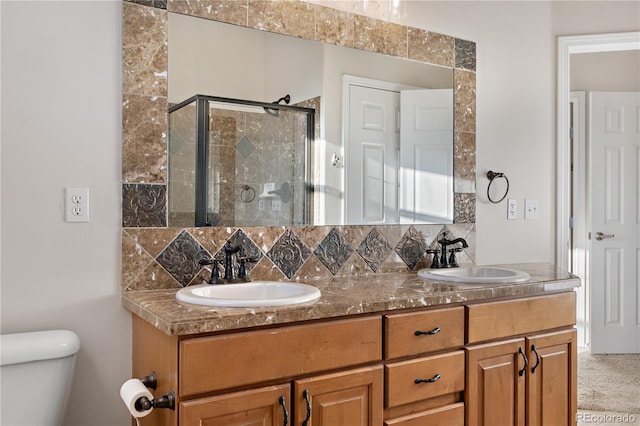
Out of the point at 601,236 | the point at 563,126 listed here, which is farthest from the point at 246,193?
the point at 601,236

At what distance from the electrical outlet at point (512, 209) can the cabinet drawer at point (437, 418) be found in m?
1.23

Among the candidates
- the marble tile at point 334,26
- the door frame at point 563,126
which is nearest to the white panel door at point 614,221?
the door frame at point 563,126

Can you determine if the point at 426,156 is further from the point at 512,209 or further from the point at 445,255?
the point at 512,209

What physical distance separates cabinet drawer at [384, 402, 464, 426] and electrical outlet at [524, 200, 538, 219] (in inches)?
51.8

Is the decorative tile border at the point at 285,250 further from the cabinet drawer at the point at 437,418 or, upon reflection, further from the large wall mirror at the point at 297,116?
the cabinet drawer at the point at 437,418

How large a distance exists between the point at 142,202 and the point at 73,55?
53 cm

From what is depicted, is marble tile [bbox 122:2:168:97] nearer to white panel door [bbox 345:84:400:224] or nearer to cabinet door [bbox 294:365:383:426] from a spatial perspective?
white panel door [bbox 345:84:400:224]

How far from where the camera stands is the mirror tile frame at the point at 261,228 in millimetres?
1794

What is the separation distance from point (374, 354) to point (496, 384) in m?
0.59

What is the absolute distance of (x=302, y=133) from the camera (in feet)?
6.98

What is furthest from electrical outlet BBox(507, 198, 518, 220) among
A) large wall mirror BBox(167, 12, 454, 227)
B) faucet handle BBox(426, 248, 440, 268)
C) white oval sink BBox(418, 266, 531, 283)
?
faucet handle BBox(426, 248, 440, 268)

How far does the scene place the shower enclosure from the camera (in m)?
1.88

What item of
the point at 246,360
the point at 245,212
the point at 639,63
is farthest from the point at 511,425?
the point at 639,63

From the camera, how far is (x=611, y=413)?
9.34 feet
